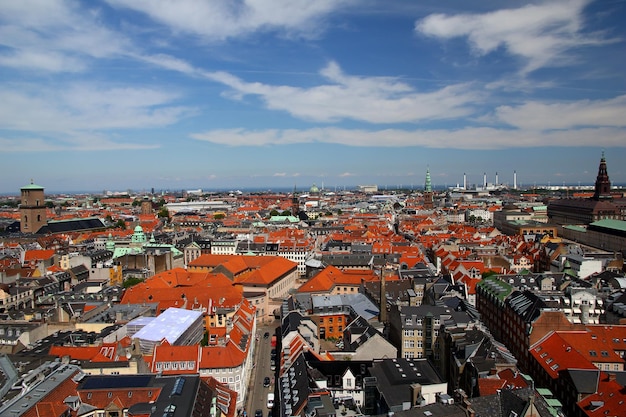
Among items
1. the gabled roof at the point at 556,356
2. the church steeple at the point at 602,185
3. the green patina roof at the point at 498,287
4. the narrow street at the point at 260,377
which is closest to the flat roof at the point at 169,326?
the narrow street at the point at 260,377

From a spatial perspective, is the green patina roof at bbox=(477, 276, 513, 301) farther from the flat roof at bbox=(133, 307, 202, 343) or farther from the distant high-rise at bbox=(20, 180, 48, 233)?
the distant high-rise at bbox=(20, 180, 48, 233)

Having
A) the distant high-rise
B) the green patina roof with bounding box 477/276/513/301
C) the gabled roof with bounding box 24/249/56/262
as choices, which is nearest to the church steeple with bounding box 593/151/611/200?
the green patina roof with bounding box 477/276/513/301

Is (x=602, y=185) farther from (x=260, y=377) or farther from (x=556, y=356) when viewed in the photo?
(x=260, y=377)

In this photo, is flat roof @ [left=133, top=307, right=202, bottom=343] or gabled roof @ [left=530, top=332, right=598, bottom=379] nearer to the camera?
gabled roof @ [left=530, top=332, right=598, bottom=379]

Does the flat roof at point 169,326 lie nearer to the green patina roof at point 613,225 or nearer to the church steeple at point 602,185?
Answer: the green patina roof at point 613,225

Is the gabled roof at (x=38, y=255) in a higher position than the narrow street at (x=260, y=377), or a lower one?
higher

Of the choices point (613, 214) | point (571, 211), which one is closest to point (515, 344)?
point (613, 214)

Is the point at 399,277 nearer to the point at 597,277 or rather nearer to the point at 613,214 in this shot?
the point at 597,277

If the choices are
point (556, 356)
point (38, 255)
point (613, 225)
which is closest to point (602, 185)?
point (613, 225)
